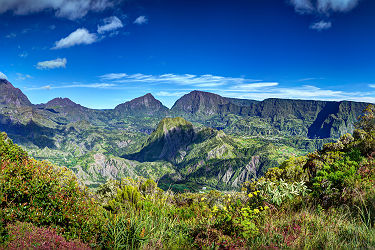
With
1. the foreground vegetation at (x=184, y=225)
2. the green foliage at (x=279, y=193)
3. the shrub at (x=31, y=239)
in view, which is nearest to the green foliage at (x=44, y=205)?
the foreground vegetation at (x=184, y=225)

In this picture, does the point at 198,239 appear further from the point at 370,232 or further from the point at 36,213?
the point at 36,213

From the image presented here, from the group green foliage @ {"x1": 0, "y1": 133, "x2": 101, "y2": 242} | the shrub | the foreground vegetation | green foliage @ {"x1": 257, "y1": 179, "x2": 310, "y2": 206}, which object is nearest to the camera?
the shrub

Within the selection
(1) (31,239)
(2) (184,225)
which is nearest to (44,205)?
(1) (31,239)

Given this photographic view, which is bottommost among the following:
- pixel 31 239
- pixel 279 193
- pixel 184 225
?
pixel 184 225

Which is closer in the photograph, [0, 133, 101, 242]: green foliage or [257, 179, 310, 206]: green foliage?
[0, 133, 101, 242]: green foliage

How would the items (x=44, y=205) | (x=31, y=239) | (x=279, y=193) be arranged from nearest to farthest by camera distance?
(x=31, y=239), (x=44, y=205), (x=279, y=193)

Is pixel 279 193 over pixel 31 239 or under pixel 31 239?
over

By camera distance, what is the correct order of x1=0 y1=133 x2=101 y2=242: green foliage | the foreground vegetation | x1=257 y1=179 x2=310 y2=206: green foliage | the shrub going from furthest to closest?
x1=257 y1=179 x2=310 y2=206: green foliage
x1=0 y1=133 x2=101 y2=242: green foliage
the foreground vegetation
the shrub

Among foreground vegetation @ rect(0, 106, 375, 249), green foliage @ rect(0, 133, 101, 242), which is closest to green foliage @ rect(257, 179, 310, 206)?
foreground vegetation @ rect(0, 106, 375, 249)

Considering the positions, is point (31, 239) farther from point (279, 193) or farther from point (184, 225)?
point (279, 193)

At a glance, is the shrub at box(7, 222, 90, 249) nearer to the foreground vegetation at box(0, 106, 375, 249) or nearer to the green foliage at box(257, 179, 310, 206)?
the foreground vegetation at box(0, 106, 375, 249)

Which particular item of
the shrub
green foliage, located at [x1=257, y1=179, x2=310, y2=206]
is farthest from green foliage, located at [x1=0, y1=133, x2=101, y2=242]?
green foliage, located at [x1=257, y1=179, x2=310, y2=206]

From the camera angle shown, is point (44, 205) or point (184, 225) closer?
point (44, 205)

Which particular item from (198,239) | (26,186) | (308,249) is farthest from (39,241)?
(308,249)
